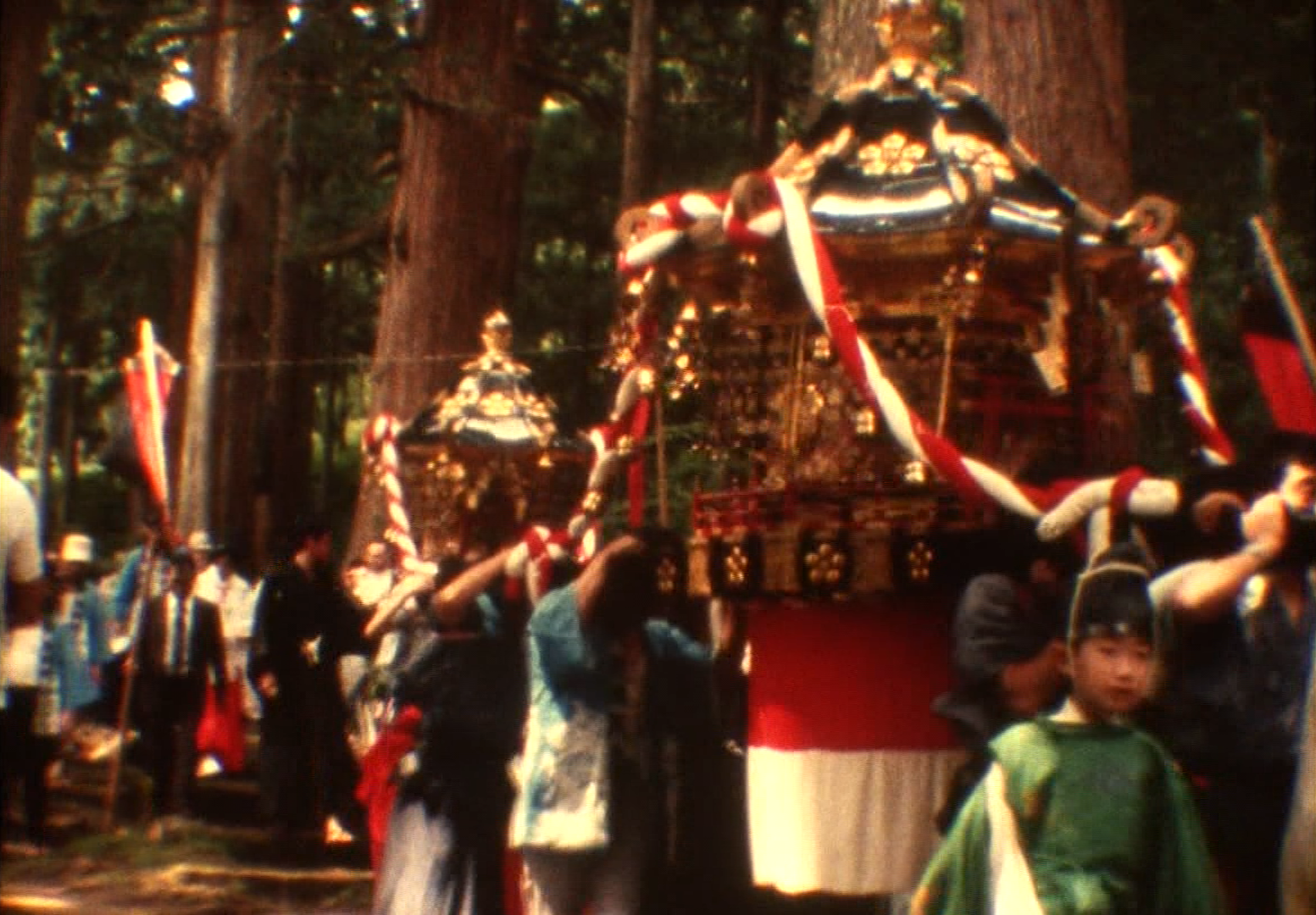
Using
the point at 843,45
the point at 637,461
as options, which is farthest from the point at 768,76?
the point at 637,461

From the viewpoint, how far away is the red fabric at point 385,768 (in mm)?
10164

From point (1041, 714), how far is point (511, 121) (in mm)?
10201

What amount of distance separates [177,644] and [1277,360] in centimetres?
1208

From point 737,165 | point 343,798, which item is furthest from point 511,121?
point 737,165

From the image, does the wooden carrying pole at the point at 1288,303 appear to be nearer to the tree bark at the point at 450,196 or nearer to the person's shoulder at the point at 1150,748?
the person's shoulder at the point at 1150,748

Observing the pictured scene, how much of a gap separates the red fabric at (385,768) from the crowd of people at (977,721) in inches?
0.8

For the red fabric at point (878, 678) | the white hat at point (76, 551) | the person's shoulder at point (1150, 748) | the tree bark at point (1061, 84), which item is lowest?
the person's shoulder at point (1150, 748)

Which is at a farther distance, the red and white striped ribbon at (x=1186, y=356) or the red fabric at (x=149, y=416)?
the red fabric at (x=149, y=416)

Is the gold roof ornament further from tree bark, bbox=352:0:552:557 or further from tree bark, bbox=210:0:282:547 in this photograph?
tree bark, bbox=210:0:282:547

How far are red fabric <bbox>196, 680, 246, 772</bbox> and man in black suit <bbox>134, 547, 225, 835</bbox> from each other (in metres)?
0.14

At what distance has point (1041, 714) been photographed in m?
7.00

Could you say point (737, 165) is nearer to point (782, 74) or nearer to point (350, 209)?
point (782, 74)

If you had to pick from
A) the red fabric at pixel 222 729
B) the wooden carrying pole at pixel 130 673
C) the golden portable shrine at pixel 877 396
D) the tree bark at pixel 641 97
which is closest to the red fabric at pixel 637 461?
the golden portable shrine at pixel 877 396

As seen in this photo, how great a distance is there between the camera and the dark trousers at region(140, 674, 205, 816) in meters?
18.2
